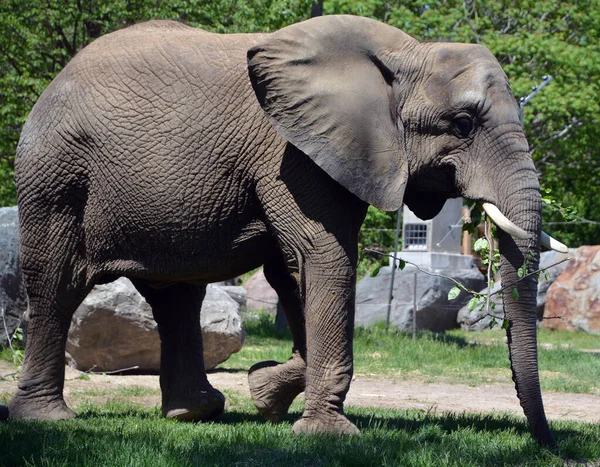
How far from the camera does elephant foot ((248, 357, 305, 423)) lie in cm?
712

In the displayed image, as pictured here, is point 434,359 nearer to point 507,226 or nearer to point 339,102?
point 339,102

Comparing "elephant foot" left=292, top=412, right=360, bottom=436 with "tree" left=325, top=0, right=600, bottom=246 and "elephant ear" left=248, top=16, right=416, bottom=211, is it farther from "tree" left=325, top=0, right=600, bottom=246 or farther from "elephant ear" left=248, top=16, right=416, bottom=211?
"tree" left=325, top=0, right=600, bottom=246

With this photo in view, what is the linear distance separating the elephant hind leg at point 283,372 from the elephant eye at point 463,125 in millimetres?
1632

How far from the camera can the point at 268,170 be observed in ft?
21.1

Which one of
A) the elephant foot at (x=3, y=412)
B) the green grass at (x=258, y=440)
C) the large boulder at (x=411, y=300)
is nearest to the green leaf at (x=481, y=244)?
the green grass at (x=258, y=440)

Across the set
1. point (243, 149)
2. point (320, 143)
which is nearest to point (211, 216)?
point (243, 149)

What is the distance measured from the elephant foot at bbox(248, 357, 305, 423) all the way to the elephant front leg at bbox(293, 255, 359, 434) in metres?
0.82

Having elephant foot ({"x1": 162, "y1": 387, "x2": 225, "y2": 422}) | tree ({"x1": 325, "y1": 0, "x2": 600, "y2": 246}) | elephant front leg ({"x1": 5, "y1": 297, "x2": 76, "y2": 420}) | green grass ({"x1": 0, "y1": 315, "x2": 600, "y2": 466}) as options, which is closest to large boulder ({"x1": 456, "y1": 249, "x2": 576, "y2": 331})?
tree ({"x1": 325, "y1": 0, "x2": 600, "y2": 246})

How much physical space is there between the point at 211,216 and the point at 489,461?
2.35 m

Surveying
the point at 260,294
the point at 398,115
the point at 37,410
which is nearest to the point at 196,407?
the point at 37,410

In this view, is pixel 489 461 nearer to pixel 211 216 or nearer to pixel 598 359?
pixel 211 216

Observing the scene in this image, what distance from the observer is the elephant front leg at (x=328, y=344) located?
626cm

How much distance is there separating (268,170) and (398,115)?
0.88 meters

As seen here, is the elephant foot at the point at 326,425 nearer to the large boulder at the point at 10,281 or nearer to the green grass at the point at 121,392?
the green grass at the point at 121,392
